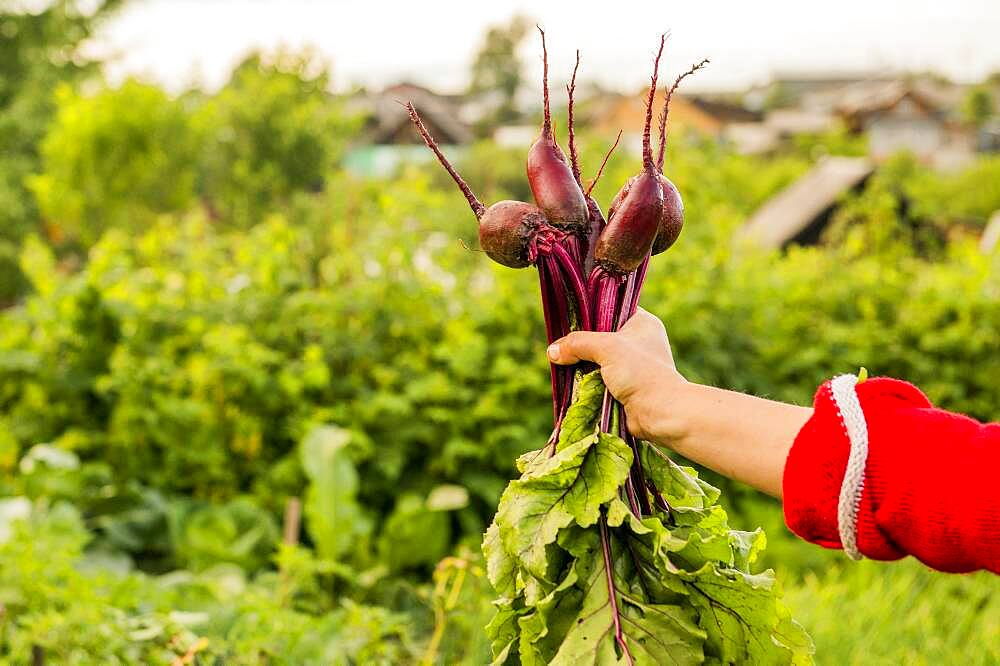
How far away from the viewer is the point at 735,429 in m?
1.36

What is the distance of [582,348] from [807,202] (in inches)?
693

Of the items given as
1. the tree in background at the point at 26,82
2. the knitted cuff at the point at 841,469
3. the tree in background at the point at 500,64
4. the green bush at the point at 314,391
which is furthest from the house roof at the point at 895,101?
the knitted cuff at the point at 841,469

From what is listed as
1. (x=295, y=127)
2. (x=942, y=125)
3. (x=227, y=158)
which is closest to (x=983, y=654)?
(x=295, y=127)

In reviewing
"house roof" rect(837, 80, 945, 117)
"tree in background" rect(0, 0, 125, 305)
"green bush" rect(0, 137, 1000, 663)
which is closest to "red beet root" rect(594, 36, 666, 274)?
"green bush" rect(0, 137, 1000, 663)

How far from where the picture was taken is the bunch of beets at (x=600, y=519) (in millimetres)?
1386

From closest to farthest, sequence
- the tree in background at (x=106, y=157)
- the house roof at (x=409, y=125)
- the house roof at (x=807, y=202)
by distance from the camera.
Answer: the tree in background at (x=106, y=157) → the house roof at (x=807, y=202) → the house roof at (x=409, y=125)

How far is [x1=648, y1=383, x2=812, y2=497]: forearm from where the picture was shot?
1340mm

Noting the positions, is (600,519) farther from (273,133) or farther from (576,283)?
(273,133)

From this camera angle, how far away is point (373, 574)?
345cm

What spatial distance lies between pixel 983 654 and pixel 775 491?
2.49m

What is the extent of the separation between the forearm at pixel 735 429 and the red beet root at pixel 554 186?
11.9 inches

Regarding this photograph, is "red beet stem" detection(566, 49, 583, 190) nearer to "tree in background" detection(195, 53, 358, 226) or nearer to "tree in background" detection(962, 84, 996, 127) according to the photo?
"tree in background" detection(195, 53, 358, 226)

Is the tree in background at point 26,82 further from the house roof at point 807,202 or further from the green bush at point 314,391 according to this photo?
the green bush at point 314,391

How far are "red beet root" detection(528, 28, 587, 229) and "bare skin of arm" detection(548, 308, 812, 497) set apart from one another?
0.17m
